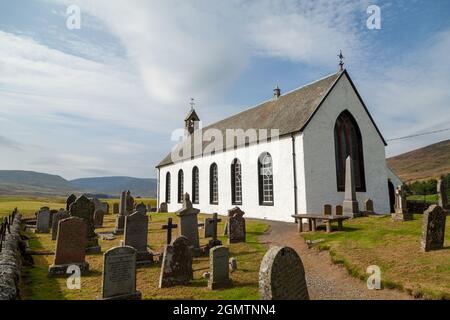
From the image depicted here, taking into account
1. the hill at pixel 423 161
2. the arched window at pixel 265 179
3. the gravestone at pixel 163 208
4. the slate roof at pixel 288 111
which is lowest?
the gravestone at pixel 163 208

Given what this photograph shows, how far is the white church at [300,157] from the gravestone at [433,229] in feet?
30.1

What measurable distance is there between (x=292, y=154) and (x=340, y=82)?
675 cm

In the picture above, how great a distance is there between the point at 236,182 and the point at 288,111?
7131mm

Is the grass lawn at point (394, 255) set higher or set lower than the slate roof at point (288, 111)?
lower

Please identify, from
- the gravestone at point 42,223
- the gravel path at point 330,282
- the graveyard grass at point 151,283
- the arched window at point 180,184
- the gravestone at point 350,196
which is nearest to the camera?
the gravel path at point 330,282

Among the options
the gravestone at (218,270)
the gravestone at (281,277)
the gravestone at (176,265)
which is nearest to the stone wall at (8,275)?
the gravestone at (176,265)

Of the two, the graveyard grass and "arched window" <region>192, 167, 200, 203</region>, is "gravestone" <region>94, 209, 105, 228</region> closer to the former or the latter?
the graveyard grass

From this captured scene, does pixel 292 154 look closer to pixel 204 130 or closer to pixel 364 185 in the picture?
pixel 364 185

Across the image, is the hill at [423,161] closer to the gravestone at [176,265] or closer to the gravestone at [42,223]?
the gravestone at [42,223]

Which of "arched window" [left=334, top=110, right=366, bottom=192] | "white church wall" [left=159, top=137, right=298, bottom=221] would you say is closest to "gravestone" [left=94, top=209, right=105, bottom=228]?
"white church wall" [left=159, top=137, right=298, bottom=221]

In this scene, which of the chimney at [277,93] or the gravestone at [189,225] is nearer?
the gravestone at [189,225]

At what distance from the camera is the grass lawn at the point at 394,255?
7078 millimetres

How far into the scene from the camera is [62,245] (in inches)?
378

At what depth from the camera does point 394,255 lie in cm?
945
